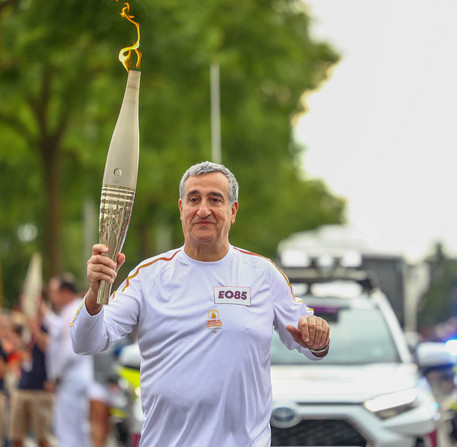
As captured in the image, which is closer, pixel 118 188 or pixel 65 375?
pixel 118 188

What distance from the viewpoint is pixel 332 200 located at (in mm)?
66688

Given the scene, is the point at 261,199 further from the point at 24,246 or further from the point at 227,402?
the point at 24,246

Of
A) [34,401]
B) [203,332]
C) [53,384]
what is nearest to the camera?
[203,332]

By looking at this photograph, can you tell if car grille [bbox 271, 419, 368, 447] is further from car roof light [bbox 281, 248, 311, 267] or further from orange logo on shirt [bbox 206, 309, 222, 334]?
car roof light [bbox 281, 248, 311, 267]

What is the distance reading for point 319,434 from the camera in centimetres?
752

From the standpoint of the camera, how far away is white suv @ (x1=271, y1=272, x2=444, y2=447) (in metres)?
7.50

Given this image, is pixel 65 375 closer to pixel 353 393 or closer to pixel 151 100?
pixel 353 393

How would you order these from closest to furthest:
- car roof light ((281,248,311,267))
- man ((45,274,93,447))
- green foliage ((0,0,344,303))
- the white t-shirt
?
the white t-shirt → man ((45,274,93,447)) → car roof light ((281,248,311,267)) → green foliage ((0,0,344,303))

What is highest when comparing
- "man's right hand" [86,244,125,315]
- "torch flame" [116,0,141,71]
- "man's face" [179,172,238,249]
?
"torch flame" [116,0,141,71]

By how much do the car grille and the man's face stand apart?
3239 mm

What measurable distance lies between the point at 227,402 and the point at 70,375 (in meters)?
7.31

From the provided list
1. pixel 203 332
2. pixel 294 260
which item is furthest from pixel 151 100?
pixel 203 332

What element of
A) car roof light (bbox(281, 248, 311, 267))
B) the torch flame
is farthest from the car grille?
car roof light (bbox(281, 248, 311, 267))

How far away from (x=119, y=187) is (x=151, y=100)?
56.1 ft
